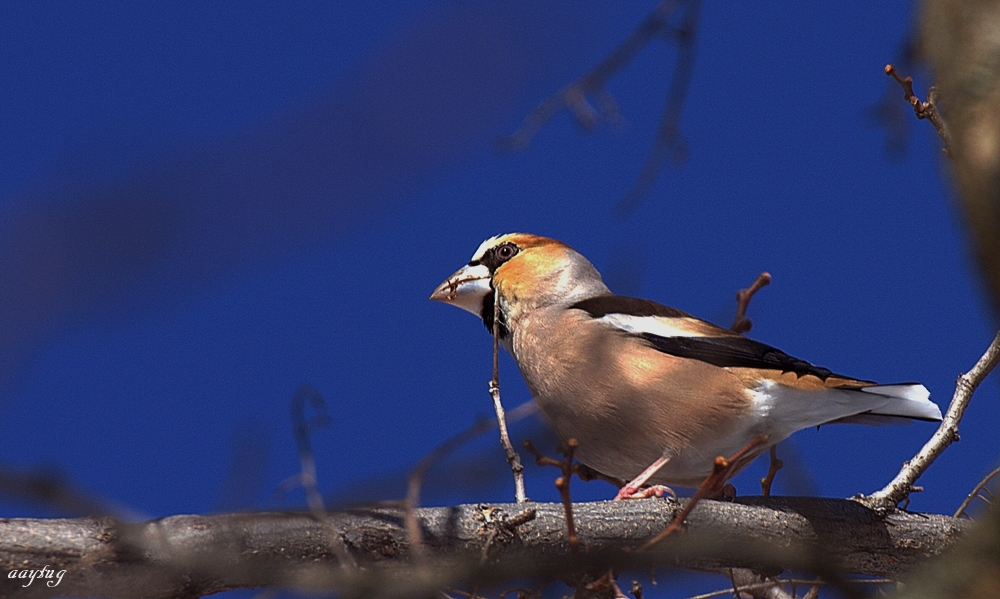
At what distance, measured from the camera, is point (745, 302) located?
4367mm

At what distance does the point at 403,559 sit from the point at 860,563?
171 centimetres

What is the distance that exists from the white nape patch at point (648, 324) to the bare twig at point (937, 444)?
1197 millimetres

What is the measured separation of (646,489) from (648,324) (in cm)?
86

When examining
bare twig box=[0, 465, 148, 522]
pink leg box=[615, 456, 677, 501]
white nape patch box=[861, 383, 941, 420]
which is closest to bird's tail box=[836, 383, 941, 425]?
white nape patch box=[861, 383, 941, 420]

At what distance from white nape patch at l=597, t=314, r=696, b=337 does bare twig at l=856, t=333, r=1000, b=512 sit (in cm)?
120

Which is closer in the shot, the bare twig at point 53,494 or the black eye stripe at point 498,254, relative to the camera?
the bare twig at point 53,494

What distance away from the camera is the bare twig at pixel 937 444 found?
345 centimetres

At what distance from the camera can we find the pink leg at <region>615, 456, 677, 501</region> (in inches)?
156

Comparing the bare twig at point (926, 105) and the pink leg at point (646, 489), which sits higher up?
the bare twig at point (926, 105)

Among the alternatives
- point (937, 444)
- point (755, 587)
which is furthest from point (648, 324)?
point (755, 587)

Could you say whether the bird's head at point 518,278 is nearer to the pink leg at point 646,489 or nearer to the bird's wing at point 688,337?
the bird's wing at point 688,337

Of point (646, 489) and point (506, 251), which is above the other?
point (506, 251)

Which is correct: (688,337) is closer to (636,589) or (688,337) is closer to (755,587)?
(755,587)

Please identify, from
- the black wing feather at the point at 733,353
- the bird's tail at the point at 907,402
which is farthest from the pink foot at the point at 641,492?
the bird's tail at the point at 907,402
